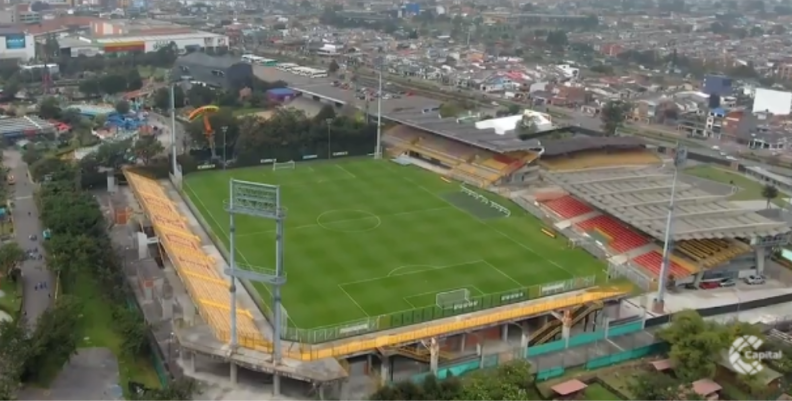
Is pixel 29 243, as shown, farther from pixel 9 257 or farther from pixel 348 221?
pixel 348 221

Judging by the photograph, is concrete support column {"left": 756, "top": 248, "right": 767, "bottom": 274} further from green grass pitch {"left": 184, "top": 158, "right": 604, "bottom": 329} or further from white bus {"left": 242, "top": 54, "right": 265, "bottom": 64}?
white bus {"left": 242, "top": 54, "right": 265, "bottom": 64}

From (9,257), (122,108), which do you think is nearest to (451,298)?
(9,257)

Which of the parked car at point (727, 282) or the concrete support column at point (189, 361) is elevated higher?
the parked car at point (727, 282)

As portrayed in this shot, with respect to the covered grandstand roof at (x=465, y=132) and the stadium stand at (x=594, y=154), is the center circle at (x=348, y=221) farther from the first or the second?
the stadium stand at (x=594, y=154)

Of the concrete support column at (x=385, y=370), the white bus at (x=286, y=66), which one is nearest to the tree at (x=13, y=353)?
the concrete support column at (x=385, y=370)

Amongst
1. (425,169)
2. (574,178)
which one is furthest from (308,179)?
(574,178)

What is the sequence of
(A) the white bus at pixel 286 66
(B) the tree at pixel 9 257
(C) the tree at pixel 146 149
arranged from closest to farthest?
(B) the tree at pixel 9 257 → (C) the tree at pixel 146 149 → (A) the white bus at pixel 286 66
